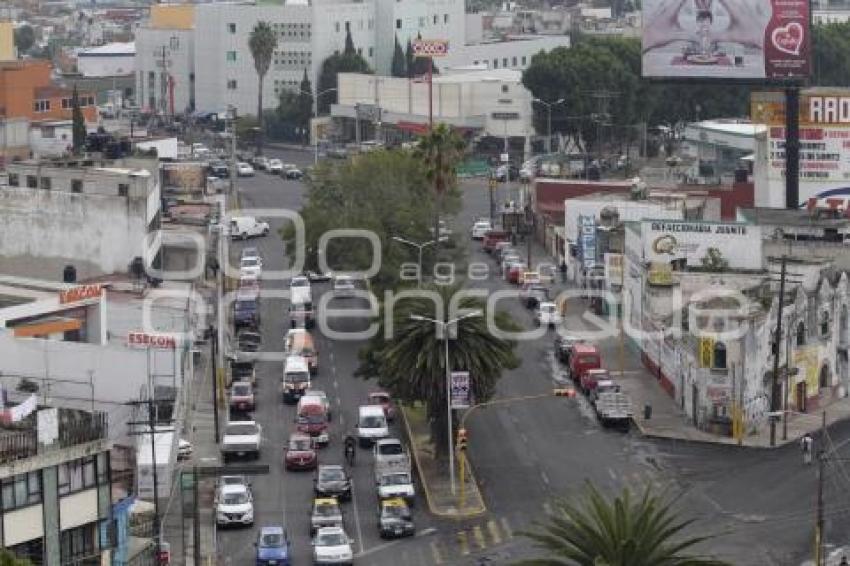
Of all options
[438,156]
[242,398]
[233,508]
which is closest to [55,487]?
[233,508]

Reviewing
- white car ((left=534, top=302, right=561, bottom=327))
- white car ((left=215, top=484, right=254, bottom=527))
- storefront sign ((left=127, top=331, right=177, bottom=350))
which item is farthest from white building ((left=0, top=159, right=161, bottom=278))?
white car ((left=215, top=484, right=254, bottom=527))

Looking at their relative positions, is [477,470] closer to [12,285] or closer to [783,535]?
[783,535]

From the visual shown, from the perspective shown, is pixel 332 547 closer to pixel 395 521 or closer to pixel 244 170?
pixel 395 521

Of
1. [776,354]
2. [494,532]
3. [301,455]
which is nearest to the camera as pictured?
[494,532]

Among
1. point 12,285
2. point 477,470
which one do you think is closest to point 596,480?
point 477,470

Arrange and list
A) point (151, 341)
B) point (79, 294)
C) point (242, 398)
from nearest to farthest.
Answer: point (151, 341) → point (79, 294) → point (242, 398)

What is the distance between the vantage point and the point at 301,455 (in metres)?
74.3

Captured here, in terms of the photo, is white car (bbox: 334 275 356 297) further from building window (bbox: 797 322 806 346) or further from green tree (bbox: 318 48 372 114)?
green tree (bbox: 318 48 372 114)

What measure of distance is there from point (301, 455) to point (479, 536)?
931 cm

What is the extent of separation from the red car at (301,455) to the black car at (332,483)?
203 cm

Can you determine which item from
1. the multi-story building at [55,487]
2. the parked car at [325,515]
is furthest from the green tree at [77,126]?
the multi-story building at [55,487]

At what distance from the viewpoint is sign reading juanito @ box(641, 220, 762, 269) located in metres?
90.5

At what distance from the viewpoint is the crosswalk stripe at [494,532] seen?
66.4 meters

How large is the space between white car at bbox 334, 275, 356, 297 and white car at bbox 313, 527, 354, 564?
3863cm
